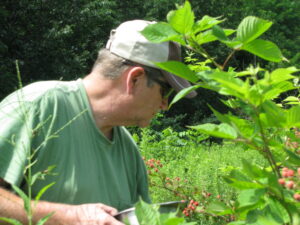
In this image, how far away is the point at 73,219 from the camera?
183cm

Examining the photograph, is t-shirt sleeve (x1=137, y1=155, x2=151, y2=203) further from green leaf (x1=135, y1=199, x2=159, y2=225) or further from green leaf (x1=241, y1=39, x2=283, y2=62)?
green leaf (x1=135, y1=199, x2=159, y2=225)

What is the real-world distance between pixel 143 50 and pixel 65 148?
546 millimetres

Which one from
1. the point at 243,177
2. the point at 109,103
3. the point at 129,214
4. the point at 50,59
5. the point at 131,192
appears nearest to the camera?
the point at 243,177

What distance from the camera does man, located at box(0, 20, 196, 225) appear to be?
2.01 meters

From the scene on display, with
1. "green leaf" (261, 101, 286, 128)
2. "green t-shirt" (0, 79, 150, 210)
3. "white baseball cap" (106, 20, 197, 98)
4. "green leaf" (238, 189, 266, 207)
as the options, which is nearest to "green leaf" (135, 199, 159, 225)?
"green leaf" (238, 189, 266, 207)

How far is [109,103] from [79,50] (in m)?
16.3

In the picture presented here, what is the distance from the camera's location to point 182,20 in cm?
117

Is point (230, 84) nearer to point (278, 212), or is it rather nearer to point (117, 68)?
point (278, 212)

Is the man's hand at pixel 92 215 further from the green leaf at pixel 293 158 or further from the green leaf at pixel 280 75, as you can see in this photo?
the green leaf at pixel 280 75

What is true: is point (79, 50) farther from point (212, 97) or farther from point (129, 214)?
point (129, 214)

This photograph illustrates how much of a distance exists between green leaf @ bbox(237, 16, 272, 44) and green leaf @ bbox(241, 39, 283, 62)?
3cm

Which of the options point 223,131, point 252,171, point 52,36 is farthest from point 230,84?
point 52,36

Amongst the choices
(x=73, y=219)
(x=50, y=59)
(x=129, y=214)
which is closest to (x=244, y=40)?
(x=129, y=214)

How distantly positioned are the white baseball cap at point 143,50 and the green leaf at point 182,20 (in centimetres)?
94
